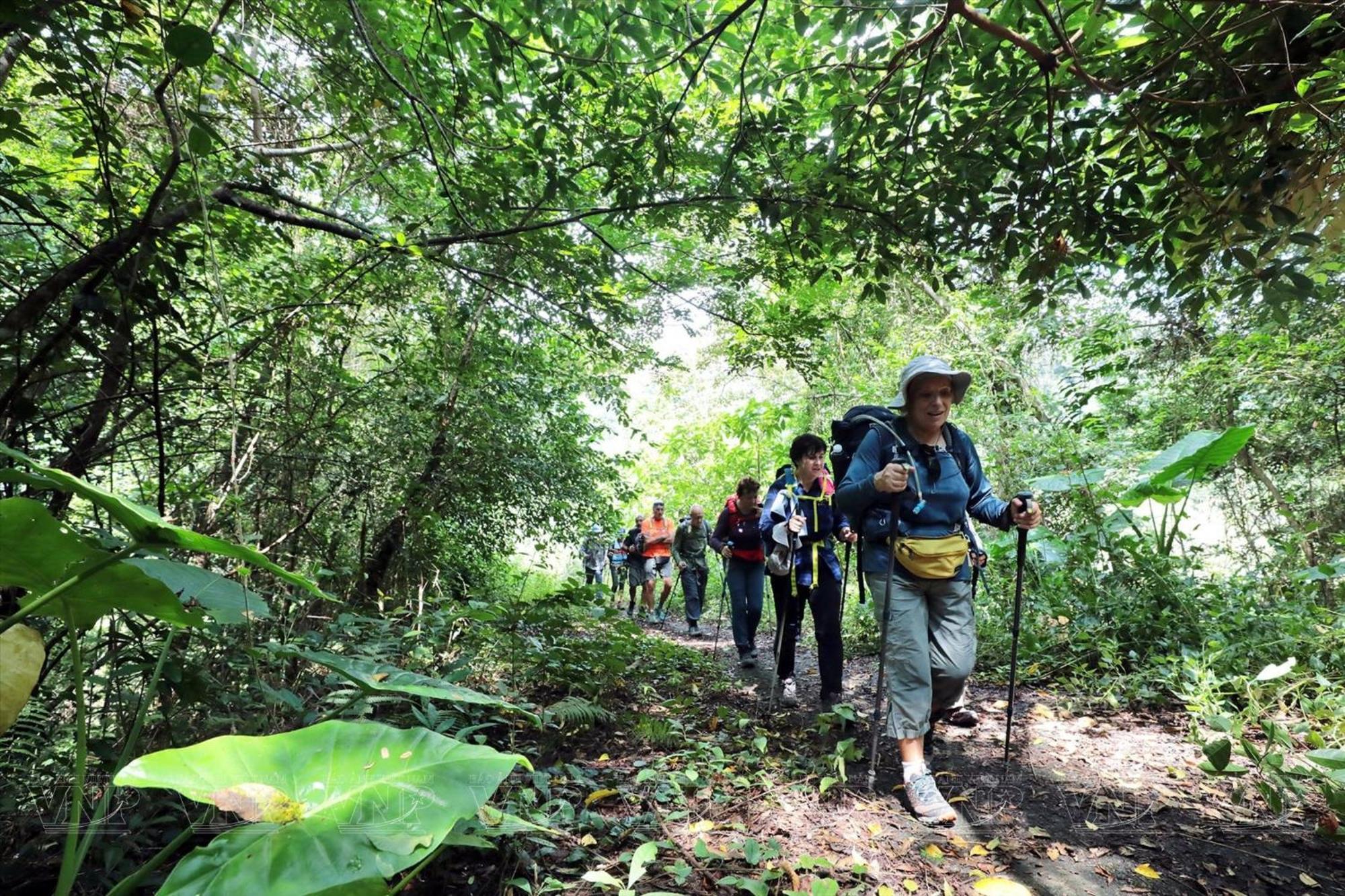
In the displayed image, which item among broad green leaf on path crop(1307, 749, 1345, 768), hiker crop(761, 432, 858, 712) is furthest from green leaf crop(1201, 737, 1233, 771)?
hiker crop(761, 432, 858, 712)

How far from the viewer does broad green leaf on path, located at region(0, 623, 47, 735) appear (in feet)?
3.74

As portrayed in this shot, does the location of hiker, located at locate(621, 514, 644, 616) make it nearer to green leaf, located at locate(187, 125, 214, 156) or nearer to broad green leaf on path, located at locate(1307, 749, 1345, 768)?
broad green leaf on path, located at locate(1307, 749, 1345, 768)

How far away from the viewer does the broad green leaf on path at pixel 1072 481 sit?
519cm

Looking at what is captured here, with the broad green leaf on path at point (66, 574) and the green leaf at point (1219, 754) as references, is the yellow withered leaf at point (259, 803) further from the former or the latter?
the green leaf at point (1219, 754)

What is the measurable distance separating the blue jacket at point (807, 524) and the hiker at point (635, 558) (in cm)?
630

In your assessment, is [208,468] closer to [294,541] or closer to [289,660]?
[294,541]

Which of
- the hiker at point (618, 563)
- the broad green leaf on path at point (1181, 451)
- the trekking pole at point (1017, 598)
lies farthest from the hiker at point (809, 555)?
the hiker at point (618, 563)

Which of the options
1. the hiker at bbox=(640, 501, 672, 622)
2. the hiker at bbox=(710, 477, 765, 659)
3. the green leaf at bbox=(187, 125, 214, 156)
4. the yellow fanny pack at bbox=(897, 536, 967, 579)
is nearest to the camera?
the green leaf at bbox=(187, 125, 214, 156)

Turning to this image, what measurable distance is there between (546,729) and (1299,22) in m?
4.66

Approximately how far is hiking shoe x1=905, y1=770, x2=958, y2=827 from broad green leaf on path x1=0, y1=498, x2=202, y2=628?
9.69 ft

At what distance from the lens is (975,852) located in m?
2.48

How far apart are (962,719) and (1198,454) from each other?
2.49 metres

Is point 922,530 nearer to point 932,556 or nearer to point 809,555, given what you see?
point 932,556

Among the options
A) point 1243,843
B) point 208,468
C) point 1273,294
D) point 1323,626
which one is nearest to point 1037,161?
point 1273,294
